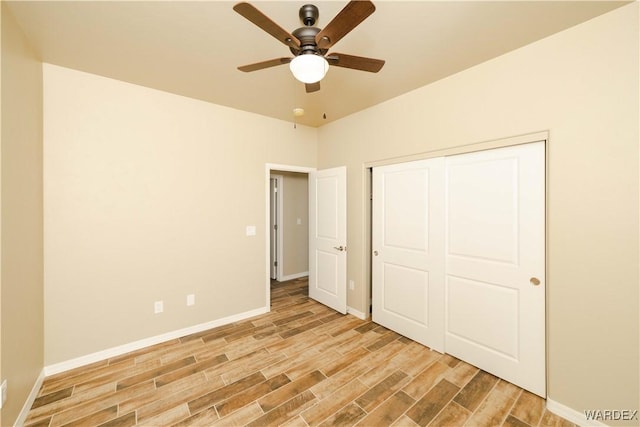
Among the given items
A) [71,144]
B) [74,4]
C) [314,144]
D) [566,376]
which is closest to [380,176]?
[314,144]

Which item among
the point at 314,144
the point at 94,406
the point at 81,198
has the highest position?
the point at 314,144

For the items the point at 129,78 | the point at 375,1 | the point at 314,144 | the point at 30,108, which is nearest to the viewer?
the point at 375,1

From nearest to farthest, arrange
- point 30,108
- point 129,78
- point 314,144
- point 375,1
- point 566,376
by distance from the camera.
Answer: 1. point 375,1
2. point 566,376
3. point 30,108
4. point 129,78
5. point 314,144

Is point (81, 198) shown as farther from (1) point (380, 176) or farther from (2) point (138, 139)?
(1) point (380, 176)

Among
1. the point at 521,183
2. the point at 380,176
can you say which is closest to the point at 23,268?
the point at 380,176

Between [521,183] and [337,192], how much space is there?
2.04m

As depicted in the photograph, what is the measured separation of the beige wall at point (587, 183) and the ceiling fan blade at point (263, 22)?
5.89 feet

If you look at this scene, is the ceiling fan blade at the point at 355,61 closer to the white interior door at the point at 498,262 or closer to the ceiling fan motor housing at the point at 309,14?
the ceiling fan motor housing at the point at 309,14

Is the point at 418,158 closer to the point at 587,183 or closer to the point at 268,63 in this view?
the point at 587,183

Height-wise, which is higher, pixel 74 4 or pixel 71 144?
pixel 74 4

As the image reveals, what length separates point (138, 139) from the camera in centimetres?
269

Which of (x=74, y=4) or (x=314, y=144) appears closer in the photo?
(x=74, y=4)

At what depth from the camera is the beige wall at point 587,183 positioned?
1612 millimetres

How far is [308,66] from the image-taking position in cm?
Result: 143
